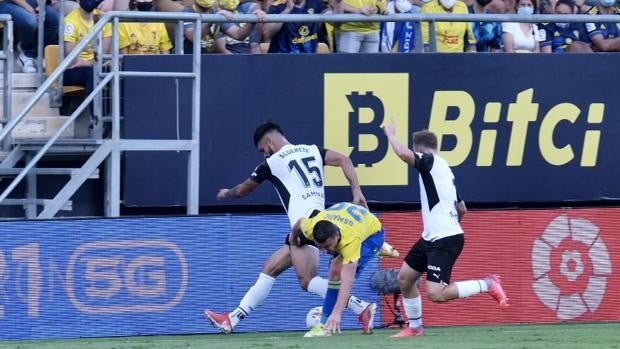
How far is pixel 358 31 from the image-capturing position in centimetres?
1536

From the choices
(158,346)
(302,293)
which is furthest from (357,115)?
(158,346)

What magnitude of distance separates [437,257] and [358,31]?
3.62 metres

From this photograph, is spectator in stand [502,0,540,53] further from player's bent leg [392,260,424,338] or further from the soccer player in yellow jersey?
player's bent leg [392,260,424,338]

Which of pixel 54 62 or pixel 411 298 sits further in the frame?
pixel 54 62

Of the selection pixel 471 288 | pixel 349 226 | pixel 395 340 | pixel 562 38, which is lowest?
pixel 395 340

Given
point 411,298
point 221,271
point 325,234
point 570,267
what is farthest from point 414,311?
point 570,267

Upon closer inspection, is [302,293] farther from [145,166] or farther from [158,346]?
[158,346]

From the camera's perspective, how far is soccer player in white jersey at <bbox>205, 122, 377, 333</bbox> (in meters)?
13.3

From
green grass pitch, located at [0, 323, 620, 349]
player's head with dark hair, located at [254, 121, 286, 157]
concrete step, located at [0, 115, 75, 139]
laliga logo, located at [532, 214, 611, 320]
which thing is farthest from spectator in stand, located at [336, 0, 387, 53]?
green grass pitch, located at [0, 323, 620, 349]

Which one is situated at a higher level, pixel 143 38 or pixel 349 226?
pixel 143 38

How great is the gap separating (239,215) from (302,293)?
1.04m

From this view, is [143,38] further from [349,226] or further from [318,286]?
[349,226]

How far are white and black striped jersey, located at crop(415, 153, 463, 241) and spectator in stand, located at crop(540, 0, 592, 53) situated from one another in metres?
4.12

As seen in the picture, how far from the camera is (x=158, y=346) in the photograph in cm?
1198
